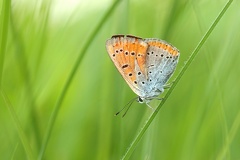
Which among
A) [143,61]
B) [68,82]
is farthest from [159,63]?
[68,82]

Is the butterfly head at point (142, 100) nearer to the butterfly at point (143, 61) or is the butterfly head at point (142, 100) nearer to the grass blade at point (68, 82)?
the butterfly at point (143, 61)

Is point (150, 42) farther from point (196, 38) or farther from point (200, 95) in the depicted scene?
point (196, 38)

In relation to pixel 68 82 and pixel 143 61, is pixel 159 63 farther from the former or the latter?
pixel 68 82

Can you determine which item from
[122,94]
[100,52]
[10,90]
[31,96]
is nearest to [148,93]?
[122,94]

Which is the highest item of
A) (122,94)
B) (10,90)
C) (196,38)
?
(196,38)

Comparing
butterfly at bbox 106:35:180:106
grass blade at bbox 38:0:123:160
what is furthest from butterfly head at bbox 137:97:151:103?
grass blade at bbox 38:0:123:160

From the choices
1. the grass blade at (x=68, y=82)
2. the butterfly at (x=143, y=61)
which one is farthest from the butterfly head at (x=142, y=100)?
the grass blade at (x=68, y=82)

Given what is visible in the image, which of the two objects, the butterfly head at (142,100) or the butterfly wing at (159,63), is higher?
the butterfly wing at (159,63)
